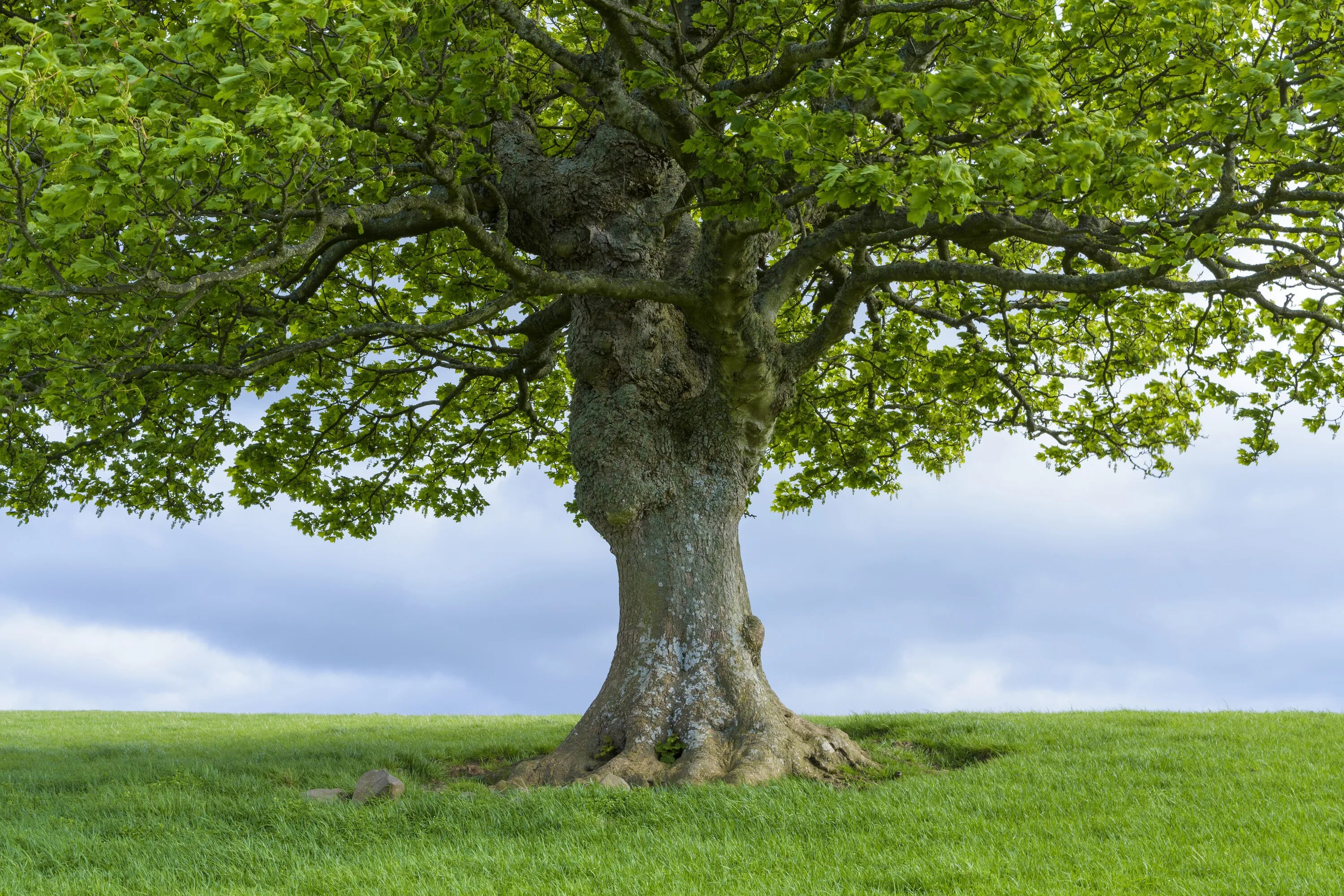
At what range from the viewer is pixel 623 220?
14180 mm

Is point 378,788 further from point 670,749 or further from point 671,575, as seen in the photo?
point 671,575

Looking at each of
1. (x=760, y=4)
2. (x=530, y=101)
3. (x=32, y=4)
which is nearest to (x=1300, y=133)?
(x=760, y=4)

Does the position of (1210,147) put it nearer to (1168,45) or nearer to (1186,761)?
(1168,45)

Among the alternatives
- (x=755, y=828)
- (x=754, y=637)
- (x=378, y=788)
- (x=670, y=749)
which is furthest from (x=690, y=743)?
(x=378, y=788)

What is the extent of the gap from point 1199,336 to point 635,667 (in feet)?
38.7

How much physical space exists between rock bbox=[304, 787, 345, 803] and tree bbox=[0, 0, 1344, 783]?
7.10ft

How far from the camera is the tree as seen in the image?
8539 mm

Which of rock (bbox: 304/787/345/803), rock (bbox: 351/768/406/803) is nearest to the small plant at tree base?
rock (bbox: 351/768/406/803)

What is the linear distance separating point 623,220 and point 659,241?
62 cm

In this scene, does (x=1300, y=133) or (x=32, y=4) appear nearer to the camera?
(x=1300, y=133)

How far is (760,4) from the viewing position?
10672 mm

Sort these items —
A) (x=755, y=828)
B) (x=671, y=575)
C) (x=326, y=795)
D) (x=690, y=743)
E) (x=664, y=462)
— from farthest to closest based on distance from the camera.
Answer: (x=664, y=462) → (x=671, y=575) → (x=690, y=743) → (x=326, y=795) → (x=755, y=828)

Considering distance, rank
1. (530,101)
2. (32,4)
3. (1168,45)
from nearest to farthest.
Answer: (1168,45) → (32,4) → (530,101)

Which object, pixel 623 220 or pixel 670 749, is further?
pixel 623 220
